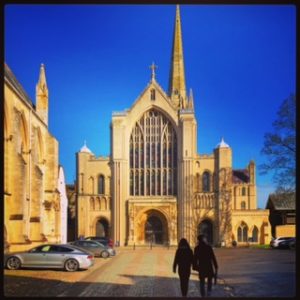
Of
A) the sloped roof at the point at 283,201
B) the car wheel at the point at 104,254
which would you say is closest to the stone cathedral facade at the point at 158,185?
the sloped roof at the point at 283,201

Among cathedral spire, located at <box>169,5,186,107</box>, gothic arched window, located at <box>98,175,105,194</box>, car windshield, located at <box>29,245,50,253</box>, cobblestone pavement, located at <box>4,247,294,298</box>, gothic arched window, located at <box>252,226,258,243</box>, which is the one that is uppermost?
cathedral spire, located at <box>169,5,186,107</box>

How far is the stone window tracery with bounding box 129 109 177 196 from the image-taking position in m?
55.7

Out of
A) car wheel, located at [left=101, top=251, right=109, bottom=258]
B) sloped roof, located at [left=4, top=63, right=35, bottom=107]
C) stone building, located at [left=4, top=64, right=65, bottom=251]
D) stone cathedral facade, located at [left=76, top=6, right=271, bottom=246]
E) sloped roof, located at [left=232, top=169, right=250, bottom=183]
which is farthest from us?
sloped roof, located at [left=232, top=169, right=250, bottom=183]

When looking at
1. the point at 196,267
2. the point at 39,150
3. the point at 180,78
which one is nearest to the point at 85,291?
the point at 196,267

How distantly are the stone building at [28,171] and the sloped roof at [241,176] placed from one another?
30.1 m

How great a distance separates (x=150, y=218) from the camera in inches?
2202

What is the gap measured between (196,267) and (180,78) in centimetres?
5456

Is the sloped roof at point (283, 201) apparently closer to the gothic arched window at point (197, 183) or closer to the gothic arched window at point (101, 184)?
the gothic arched window at point (197, 183)

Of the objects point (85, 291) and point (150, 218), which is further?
point (150, 218)

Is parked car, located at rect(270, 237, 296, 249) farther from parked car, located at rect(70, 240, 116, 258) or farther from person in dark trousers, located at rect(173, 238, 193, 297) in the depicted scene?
person in dark trousers, located at rect(173, 238, 193, 297)

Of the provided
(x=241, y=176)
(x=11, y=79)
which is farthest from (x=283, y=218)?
(x=11, y=79)

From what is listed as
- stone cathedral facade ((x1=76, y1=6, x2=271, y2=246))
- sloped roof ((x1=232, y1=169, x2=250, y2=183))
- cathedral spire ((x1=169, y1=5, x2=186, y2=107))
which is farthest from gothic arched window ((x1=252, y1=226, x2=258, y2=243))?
cathedral spire ((x1=169, y1=5, x2=186, y2=107))

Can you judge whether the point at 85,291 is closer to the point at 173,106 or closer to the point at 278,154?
the point at 278,154
